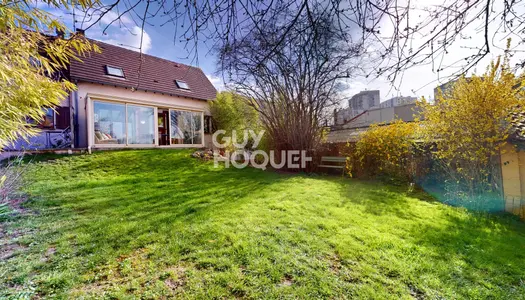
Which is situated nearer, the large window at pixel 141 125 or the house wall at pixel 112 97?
the house wall at pixel 112 97

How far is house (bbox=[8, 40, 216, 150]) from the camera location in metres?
9.71

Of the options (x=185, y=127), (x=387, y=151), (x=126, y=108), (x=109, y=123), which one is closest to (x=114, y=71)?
(x=126, y=108)

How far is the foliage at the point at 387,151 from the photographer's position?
Answer: 6.98 m

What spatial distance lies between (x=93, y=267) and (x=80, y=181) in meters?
5.32

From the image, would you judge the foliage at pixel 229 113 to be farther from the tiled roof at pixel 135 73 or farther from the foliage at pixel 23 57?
the foliage at pixel 23 57

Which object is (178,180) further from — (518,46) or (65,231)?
(518,46)

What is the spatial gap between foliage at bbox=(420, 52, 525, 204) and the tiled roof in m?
10.7

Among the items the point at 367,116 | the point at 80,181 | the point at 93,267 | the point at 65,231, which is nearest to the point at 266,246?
the point at 93,267

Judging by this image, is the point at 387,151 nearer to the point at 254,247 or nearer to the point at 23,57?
the point at 254,247

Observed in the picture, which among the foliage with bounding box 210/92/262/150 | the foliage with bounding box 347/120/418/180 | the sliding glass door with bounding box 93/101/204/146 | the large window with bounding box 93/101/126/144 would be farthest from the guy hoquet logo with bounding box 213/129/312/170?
the large window with bounding box 93/101/126/144

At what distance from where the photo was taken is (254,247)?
2.90m

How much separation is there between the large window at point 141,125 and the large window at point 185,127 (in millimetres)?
1157

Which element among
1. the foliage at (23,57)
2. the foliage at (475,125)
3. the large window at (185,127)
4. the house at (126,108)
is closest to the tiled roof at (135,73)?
the house at (126,108)

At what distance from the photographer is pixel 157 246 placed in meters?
2.94
